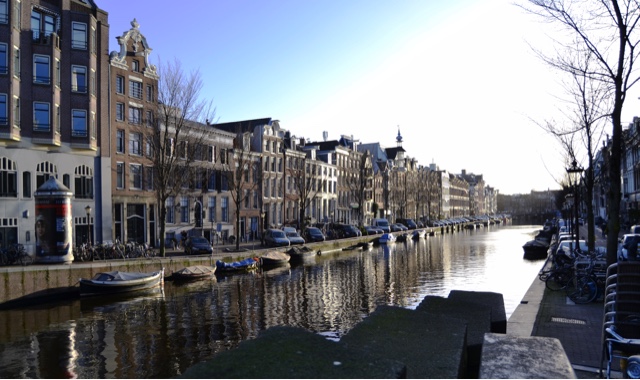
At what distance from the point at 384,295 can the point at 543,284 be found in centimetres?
806

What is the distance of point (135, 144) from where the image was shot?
46500 mm

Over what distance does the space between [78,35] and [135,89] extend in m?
8.18

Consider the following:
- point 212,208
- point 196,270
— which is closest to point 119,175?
point 212,208

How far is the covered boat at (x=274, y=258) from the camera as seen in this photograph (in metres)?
41.6

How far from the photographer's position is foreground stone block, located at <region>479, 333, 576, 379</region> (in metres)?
4.54

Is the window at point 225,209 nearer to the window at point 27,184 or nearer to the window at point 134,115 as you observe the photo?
the window at point 134,115

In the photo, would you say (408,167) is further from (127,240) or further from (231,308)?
(231,308)

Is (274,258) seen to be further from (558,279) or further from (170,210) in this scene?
(558,279)

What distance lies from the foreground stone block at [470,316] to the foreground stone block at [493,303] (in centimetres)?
57

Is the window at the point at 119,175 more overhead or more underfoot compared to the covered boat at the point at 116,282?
more overhead

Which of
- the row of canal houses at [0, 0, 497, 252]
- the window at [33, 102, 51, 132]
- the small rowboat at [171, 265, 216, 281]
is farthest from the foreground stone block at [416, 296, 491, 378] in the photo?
the window at [33, 102, 51, 132]

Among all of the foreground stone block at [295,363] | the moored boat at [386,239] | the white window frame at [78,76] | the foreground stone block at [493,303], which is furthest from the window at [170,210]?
the foreground stone block at [295,363]

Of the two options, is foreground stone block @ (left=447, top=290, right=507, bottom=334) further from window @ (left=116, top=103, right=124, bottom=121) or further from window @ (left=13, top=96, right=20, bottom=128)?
window @ (left=116, top=103, right=124, bottom=121)

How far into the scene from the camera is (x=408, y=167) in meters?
129
